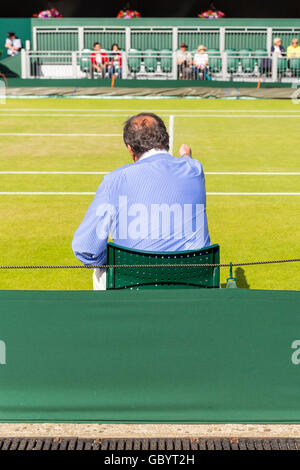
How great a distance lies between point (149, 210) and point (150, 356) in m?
1.04

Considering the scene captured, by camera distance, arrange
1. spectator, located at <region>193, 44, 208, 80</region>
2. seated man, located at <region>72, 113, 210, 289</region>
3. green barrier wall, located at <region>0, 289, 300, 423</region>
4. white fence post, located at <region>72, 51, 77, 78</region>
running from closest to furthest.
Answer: green barrier wall, located at <region>0, 289, 300, 423</region> → seated man, located at <region>72, 113, 210, 289</region> → spectator, located at <region>193, 44, 208, 80</region> → white fence post, located at <region>72, 51, 77, 78</region>

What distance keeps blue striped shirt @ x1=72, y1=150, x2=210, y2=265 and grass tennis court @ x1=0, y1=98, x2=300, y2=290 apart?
278cm

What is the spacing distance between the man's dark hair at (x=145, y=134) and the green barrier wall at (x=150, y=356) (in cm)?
133

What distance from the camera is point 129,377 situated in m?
4.64

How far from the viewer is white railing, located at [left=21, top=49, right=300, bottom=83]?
88.3 ft

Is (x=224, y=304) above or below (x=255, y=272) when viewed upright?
above

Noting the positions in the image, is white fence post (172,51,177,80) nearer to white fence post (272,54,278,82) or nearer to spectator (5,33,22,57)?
white fence post (272,54,278,82)

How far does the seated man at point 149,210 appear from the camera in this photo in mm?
4980

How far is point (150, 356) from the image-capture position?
15.0 feet

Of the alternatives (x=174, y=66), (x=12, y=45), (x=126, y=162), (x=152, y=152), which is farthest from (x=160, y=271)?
(x=12, y=45)

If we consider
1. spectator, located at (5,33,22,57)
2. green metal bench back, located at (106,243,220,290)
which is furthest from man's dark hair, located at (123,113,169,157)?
spectator, located at (5,33,22,57)

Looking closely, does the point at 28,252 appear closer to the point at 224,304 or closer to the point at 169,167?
the point at 169,167

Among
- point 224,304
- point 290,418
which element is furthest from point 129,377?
point 290,418
